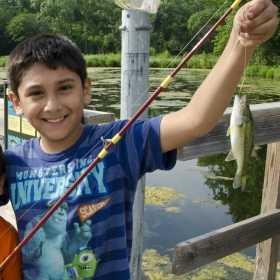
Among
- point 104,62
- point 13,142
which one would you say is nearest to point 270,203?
point 13,142

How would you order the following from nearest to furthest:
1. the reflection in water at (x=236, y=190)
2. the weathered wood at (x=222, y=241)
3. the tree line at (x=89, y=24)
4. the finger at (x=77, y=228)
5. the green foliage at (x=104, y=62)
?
the finger at (x=77, y=228)
the weathered wood at (x=222, y=241)
the reflection in water at (x=236, y=190)
the green foliage at (x=104, y=62)
the tree line at (x=89, y=24)

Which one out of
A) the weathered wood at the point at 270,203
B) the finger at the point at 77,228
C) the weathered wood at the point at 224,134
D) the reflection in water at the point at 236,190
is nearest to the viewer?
the finger at the point at 77,228

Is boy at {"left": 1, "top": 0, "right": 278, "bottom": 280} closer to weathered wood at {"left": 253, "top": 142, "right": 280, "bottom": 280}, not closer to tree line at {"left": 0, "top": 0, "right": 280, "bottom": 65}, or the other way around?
weathered wood at {"left": 253, "top": 142, "right": 280, "bottom": 280}

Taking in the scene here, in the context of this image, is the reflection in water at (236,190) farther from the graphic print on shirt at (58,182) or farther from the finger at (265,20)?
the finger at (265,20)

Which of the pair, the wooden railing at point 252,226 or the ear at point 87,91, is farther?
the wooden railing at point 252,226

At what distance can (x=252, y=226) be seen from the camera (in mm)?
2188

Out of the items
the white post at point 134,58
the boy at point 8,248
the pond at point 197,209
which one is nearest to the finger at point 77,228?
the boy at point 8,248

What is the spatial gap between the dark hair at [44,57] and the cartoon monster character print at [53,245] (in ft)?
1.43

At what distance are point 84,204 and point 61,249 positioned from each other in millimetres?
160

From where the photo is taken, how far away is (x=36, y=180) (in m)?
Result: 1.26

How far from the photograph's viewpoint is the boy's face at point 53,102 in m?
1.24

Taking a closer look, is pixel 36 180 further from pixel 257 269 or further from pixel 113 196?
pixel 257 269

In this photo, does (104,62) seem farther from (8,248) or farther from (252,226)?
(8,248)

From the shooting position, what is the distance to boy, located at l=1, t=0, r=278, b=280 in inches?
48.1
